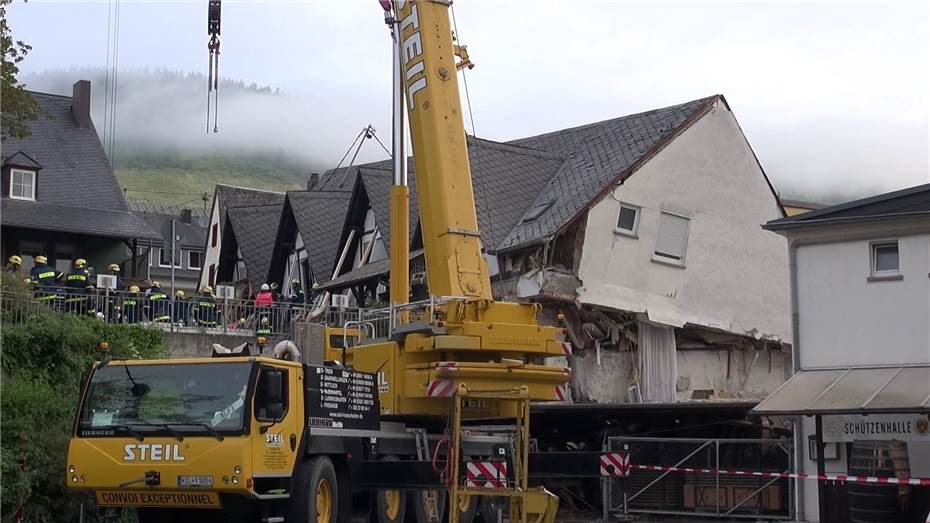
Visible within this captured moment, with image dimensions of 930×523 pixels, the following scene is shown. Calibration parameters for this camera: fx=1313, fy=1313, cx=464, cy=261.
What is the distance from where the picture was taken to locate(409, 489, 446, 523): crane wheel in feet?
64.0

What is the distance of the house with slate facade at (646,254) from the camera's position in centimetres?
3162

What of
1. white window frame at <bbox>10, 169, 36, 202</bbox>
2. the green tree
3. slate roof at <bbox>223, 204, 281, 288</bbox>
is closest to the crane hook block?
the green tree

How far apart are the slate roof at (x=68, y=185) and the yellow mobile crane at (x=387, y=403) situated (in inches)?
782

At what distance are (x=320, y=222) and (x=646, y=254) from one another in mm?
13129

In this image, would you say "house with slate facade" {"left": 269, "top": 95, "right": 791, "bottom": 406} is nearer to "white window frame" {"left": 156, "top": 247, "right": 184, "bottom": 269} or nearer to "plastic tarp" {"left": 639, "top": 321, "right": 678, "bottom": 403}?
"plastic tarp" {"left": 639, "top": 321, "right": 678, "bottom": 403}

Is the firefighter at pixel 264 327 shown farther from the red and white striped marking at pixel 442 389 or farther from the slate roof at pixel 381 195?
the red and white striped marking at pixel 442 389

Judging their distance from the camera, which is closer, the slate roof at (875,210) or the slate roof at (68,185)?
the slate roof at (875,210)

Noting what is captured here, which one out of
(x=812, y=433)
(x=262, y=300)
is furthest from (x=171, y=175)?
(x=812, y=433)

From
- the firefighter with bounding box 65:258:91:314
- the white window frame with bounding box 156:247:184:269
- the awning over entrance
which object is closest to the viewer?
the awning over entrance

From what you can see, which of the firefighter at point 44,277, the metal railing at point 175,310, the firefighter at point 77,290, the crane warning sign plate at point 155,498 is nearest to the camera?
the crane warning sign plate at point 155,498

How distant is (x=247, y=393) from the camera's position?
15.6 m

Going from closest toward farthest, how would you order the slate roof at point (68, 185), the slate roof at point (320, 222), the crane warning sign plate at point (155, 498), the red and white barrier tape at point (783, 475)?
the crane warning sign plate at point (155, 498) < the red and white barrier tape at point (783, 475) < the slate roof at point (68, 185) < the slate roof at point (320, 222)

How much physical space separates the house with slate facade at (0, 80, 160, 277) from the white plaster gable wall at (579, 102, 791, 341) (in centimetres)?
1473

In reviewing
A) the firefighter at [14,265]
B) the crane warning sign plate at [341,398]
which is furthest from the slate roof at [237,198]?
the crane warning sign plate at [341,398]
